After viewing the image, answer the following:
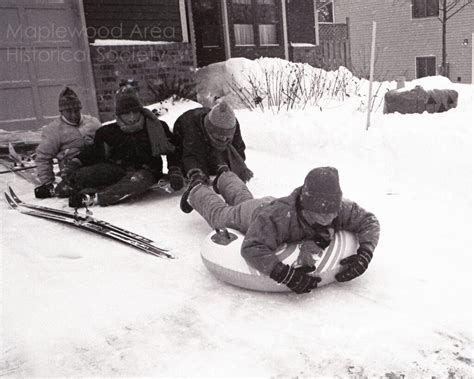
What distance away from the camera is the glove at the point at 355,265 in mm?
2639

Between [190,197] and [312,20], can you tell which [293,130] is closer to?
[190,197]

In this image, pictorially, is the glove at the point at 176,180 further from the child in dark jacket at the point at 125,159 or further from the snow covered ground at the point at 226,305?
the snow covered ground at the point at 226,305

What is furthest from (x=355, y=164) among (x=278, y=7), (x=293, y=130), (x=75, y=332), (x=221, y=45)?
(x=278, y=7)

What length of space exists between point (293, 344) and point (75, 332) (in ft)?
3.59

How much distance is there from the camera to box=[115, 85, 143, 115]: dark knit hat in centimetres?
435

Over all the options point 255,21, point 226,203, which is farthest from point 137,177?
point 255,21

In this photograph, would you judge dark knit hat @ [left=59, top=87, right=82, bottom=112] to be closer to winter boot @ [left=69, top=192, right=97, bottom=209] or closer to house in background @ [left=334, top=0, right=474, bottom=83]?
winter boot @ [left=69, top=192, right=97, bottom=209]

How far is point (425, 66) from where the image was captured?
63.7 feet

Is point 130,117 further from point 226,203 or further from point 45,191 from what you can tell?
point 226,203

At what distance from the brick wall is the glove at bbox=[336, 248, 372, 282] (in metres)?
7.56

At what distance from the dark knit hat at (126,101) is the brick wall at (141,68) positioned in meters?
5.14

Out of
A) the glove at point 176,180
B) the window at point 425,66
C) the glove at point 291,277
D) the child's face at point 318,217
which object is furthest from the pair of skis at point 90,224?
the window at point 425,66

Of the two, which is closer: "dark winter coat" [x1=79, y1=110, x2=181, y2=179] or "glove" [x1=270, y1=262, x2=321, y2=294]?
"glove" [x1=270, y1=262, x2=321, y2=294]

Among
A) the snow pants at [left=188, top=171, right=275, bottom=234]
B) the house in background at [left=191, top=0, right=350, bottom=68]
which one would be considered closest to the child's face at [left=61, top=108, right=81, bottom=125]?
the snow pants at [left=188, top=171, right=275, bottom=234]
